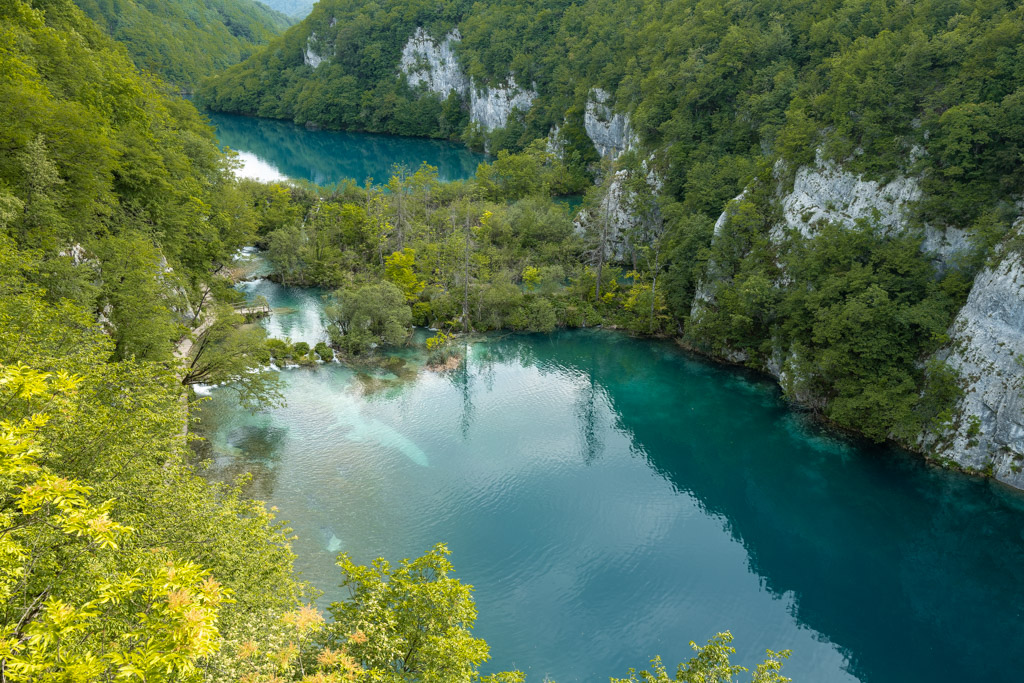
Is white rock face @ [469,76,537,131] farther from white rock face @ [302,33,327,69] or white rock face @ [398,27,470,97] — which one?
white rock face @ [302,33,327,69]

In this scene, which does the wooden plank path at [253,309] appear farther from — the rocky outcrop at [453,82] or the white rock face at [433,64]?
the white rock face at [433,64]

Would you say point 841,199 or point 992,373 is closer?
point 992,373

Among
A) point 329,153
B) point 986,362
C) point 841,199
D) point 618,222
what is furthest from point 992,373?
point 329,153

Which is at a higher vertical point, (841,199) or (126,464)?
(841,199)

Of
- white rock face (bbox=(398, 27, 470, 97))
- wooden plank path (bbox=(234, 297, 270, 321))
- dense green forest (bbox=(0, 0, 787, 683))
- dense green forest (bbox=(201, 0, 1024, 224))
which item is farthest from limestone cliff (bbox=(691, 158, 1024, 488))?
white rock face (bbox=(398, 27, 470, 97))

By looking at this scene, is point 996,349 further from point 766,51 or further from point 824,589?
point 766,51

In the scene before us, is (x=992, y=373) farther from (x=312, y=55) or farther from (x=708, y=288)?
(x=312, y=55)
